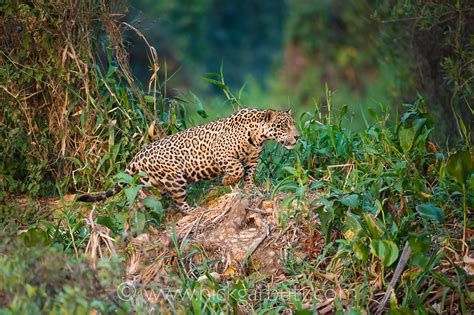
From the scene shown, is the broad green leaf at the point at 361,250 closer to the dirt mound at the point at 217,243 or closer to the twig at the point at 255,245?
the dirt mound at the point at 217,243

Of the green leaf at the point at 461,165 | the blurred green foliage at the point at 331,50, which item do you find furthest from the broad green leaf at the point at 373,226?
the blurred green foliage at the point at 331,50

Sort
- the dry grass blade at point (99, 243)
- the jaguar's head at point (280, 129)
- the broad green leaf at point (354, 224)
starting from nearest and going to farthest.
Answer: the broad green leaf at point (354, 224)
the dry grass blade at point (99, 243)
the jaguar's head at point (280, 129)

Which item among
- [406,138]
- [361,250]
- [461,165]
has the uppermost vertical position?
[461,165]

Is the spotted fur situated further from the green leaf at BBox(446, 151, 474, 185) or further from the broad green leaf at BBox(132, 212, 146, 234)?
the green leaf at BBox(446, 151, 474, 185)

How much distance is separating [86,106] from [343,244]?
3.14m

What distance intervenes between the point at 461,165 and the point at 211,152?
2.68 meters

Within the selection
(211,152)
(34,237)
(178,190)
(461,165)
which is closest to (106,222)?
(34,237)

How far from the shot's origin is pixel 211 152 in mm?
9109

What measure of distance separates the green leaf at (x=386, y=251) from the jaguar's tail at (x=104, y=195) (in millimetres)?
2744

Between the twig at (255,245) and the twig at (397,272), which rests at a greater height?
the twig at (397,272)

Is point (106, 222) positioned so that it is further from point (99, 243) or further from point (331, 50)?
point (331, 50)

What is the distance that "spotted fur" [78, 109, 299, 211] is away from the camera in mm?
9031

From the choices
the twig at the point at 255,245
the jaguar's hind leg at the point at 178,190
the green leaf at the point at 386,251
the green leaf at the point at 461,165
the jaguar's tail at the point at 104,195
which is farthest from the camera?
the jaguar's hind leg at the point at 178,190

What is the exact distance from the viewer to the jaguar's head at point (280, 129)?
9.24 m
